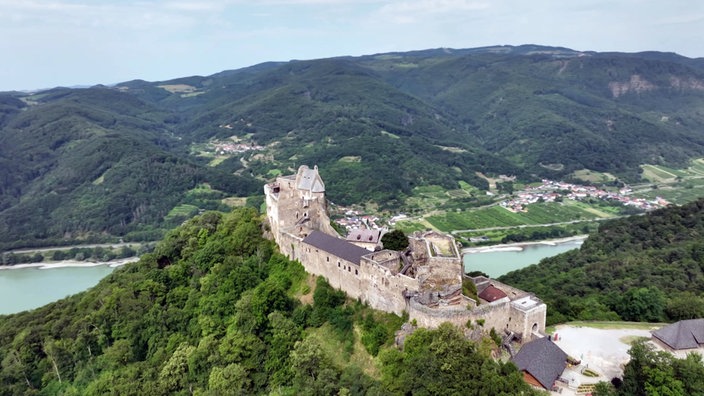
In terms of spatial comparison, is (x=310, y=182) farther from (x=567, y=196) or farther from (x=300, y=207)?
(x=567, y=196)

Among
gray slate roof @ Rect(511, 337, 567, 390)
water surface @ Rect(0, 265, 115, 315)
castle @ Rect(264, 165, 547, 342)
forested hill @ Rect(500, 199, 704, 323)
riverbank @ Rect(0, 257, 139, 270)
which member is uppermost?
castle @ Rect(264, 165, 547, 342)

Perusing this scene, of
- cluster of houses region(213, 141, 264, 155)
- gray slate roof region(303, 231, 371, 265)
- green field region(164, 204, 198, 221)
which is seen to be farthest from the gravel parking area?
cluster of houses region(213, 141, 264, 155)

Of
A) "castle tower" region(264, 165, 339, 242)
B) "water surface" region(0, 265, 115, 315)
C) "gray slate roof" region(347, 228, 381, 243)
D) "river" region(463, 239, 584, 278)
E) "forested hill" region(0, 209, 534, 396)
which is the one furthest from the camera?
"river" region(463, 239, 584, 278)

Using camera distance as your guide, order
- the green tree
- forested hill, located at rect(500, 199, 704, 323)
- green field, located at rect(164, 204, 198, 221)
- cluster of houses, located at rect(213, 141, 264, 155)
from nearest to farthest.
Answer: the green tree, forested hill, located at rect(500, 199, 704, 323), green field, located at rect(164, 204, 198, 221), cluster of houses, located at rect(213, 141, 264, 155)

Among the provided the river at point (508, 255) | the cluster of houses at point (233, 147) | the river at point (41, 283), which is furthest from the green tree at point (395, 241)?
the cluster of houses at point (233, 147)

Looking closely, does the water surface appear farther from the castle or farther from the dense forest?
the castle

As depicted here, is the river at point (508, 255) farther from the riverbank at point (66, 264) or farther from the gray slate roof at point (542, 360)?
the riverbank at point (66, 264)

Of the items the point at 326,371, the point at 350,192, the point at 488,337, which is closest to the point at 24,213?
the point at 350,192

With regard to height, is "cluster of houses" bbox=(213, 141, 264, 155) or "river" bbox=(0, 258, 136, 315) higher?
"cluster of houses" bbox=(213, 141, 264, 155)

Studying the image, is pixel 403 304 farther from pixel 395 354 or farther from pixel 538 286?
pixel 538 286
